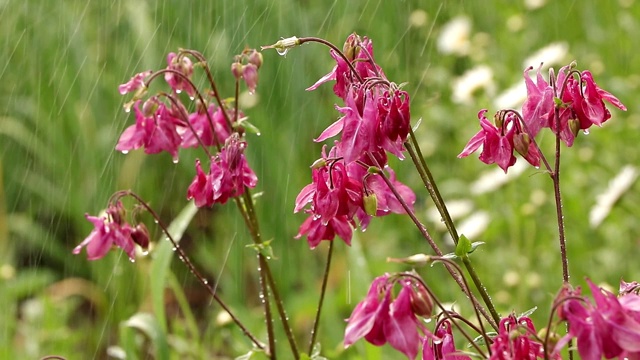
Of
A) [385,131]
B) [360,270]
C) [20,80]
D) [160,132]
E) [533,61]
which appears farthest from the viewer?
[20,80]

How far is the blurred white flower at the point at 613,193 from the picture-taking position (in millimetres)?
2723

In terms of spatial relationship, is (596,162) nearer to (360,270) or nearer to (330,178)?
(360,270)

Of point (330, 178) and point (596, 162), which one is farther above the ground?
point (596, 162)

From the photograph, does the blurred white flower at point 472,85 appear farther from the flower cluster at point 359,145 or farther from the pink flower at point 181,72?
the flower cluster at point 359,145

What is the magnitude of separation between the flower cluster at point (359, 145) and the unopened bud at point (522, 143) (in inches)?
7.2

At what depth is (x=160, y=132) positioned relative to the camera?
1.88 m

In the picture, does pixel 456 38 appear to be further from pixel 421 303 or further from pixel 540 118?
pixel 421 303

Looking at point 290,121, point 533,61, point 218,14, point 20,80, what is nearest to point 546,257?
point 533,61

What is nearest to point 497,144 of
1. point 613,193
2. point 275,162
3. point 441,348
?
point 441,348

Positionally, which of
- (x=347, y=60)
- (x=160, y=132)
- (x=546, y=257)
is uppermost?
(x=546, y=257)

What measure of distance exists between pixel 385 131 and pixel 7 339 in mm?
2140

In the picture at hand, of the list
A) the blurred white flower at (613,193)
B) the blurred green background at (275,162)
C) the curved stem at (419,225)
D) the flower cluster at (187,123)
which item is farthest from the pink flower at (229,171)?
the blurred white flower at (613,193)

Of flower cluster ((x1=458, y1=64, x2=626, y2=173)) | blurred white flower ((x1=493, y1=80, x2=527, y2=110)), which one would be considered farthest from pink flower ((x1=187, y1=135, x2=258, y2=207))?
blurred white flower ((x1=493, y1=80, x2=527, y2=110))

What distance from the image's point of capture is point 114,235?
1900 millimetres
